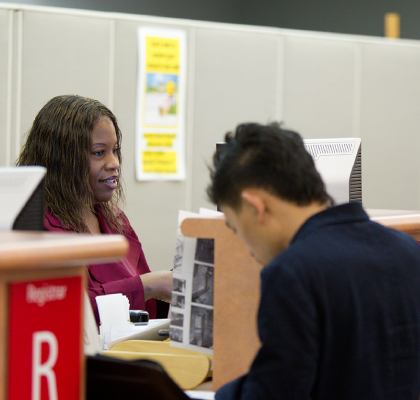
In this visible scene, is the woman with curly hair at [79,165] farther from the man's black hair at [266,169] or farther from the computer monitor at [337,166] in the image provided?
the man's black hair at [266,169]

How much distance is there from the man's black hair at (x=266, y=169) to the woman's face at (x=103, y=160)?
1152 millimetres

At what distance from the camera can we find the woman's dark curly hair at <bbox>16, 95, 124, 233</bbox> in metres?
1.99

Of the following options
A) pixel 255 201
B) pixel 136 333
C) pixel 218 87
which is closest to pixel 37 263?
pixel 255 201

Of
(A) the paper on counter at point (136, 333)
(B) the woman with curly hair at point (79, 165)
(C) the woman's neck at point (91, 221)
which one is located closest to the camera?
(A) the paper on counter at point (136, 333)

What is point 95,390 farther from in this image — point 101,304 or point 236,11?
point 236,11

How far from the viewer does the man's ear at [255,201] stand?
873 mm

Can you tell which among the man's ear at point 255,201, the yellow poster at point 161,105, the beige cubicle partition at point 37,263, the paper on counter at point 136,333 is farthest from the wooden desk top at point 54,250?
the yellow poster at point 161,105

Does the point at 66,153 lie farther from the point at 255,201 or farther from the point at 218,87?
the point at 218,87

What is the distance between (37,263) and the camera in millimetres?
714

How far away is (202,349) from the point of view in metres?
1.24

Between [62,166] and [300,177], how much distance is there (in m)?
1.29

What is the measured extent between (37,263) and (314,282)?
14.7 inches

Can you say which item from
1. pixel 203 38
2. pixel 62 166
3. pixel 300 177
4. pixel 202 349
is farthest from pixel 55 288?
pixel 203 38

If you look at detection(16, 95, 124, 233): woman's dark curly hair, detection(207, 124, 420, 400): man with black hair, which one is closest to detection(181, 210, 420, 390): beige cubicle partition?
detection(207, 124, 420, 400): man with black hair
